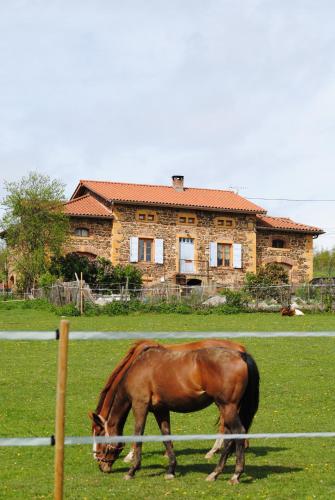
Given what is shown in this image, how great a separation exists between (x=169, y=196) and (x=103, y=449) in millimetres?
39129

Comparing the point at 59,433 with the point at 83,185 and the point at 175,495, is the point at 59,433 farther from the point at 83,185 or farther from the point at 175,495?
the point at 83,185

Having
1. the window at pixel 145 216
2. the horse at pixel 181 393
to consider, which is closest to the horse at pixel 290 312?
the window at pixel 145 216

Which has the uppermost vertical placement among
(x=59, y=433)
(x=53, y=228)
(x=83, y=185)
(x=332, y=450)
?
(x=83, y=185)

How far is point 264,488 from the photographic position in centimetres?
737

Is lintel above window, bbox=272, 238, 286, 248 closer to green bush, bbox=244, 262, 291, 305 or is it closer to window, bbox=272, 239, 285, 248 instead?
window, bbox=272, 239, 285, 248

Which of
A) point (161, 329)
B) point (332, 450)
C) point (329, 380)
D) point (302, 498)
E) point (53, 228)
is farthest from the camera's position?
point (53, 228)

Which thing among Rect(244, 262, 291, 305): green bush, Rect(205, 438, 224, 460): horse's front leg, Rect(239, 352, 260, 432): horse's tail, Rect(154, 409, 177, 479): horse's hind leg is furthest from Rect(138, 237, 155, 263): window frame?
Rect(239, 352, 260, 432): horse's tail

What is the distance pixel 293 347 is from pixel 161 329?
5.33m

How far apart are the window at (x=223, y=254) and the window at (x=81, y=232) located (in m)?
8.74

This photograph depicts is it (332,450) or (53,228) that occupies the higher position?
(53,228)

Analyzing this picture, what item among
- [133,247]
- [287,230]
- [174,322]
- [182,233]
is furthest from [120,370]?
[287,230]

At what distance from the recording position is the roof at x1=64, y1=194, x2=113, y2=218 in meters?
43.4

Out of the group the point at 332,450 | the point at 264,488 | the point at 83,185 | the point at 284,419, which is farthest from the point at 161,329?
the point at 83,185

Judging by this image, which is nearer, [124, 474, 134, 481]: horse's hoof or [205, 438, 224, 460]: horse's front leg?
[124, 474, 134, 481]: horse's hoof
